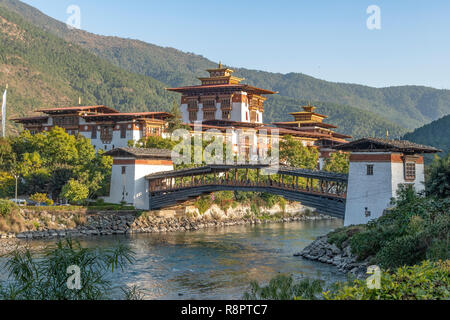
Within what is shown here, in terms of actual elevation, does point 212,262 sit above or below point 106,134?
below

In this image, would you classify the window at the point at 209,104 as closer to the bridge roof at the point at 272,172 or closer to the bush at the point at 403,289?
the bridge roof at the point at 272,172

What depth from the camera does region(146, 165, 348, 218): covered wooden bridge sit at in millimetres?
44031

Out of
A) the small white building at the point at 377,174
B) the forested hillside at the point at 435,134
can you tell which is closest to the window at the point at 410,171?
the small white building at the point at 377,174

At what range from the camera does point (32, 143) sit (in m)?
64.2

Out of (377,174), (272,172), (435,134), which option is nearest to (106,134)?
(272,172)

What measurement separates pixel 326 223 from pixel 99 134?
3161cm

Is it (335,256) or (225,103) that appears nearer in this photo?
(335,256)

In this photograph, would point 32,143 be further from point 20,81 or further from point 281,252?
point 20,81

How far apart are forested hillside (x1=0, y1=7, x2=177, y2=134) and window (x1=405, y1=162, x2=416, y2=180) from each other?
3565 inches

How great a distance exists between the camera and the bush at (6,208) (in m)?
48.3

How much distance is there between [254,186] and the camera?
50.9m

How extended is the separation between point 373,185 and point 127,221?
83.3ft

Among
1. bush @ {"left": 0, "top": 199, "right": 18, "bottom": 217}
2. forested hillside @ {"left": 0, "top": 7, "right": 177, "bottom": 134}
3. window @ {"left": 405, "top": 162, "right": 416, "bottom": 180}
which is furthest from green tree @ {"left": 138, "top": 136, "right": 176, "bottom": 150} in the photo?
forested hillside @ {"left": 0, "top": 7, "right": 177, "bottom": 134}

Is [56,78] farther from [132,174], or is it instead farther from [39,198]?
[39,198]
